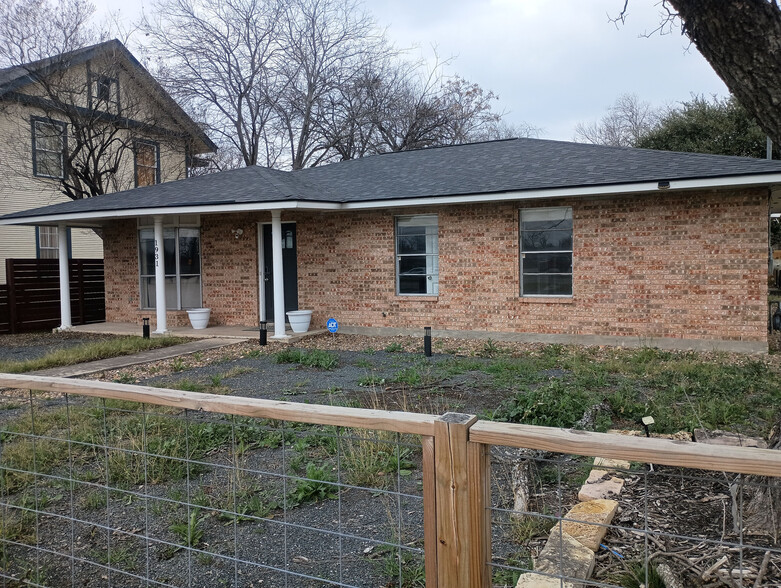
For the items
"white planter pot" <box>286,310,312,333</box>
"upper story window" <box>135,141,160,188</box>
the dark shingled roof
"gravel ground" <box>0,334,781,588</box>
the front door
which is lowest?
"gravel ground" <box>0,334,781,588</box>

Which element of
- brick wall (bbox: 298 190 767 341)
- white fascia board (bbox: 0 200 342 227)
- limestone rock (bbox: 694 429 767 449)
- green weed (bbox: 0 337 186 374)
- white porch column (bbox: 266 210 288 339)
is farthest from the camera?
white porch column (bbox: 266 210 288 339)

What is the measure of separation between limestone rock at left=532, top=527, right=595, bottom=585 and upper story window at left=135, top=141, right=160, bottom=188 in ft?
72.7

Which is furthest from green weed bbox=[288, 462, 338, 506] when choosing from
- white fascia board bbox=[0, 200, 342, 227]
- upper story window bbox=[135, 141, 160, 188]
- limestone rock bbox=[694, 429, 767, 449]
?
upper story window bbox=[135, 141, 160, 188]

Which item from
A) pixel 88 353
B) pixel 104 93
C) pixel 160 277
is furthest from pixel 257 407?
pixel 104 93

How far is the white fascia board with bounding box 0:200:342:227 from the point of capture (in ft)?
42.8

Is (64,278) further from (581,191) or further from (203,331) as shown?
(581,191)

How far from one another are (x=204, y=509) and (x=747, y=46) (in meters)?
4.09

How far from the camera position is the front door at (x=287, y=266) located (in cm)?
1557

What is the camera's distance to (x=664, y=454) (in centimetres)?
169

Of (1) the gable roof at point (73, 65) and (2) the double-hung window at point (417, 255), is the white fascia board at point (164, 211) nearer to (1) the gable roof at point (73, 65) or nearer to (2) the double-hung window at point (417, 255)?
(2) the double-hung window at point (417, 255)

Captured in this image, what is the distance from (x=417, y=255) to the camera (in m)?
14.2

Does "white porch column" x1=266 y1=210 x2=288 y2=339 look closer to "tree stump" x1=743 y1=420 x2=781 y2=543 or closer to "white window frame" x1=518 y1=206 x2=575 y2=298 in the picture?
"white window frame" x1=518 y1=206 x2=575 y2=298

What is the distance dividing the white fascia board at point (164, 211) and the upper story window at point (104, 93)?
4784mm

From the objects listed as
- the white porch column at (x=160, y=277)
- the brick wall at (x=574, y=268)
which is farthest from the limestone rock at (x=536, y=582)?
the white porch column at (x=160, y=277)
